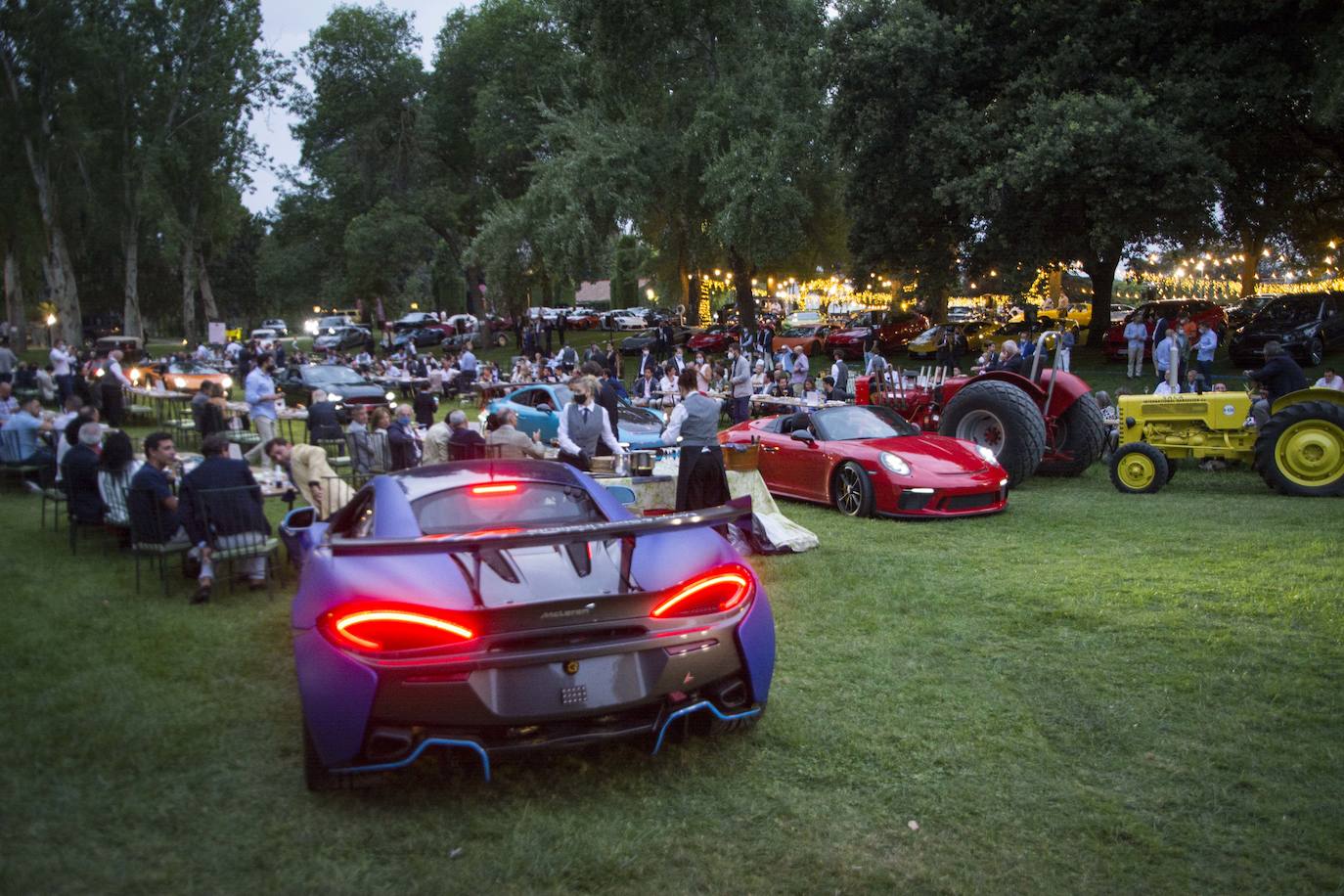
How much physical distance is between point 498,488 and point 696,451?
12.6 ft

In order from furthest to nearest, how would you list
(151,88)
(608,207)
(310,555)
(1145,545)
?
1. (151,88)
2. (608,207)
3. (1145,545)
4. (310,555)

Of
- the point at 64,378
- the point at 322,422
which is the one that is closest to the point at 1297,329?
the point at 322,422

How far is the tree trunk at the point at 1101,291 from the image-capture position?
28203 millimetres

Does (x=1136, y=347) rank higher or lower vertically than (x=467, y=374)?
higher

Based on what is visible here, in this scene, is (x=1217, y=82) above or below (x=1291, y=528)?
above

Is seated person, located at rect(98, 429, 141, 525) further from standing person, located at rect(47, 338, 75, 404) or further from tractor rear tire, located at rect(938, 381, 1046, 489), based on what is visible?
standing person, located at rect(47, 338, 75, 404)

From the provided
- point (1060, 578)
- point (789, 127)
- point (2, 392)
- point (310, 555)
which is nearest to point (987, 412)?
point (1060, 578)

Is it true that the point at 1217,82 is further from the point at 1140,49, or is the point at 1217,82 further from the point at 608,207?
the point at 608,207

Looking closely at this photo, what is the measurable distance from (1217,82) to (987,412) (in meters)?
14.1

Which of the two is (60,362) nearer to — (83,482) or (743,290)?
(83,482)

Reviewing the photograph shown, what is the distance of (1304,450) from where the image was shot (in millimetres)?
11016

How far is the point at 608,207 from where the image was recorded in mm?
30969

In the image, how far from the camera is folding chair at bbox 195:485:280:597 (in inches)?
294

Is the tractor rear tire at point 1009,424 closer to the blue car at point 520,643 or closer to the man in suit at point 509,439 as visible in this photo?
the man in suit at point 509,439
